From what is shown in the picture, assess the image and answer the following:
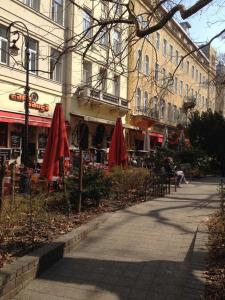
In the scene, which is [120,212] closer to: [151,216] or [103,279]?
[151,216]

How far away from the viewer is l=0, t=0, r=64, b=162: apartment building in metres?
21.3

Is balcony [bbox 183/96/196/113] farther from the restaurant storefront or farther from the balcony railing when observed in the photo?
the restaurant storefront

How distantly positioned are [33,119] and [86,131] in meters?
7.61

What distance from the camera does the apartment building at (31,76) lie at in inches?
840

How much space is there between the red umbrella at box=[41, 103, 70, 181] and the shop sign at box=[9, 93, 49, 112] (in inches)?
397

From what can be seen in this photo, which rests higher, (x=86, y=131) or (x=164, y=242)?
(x=86, y=131)

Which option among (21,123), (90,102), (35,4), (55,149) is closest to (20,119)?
(21,123)

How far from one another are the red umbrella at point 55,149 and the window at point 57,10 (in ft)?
46.8

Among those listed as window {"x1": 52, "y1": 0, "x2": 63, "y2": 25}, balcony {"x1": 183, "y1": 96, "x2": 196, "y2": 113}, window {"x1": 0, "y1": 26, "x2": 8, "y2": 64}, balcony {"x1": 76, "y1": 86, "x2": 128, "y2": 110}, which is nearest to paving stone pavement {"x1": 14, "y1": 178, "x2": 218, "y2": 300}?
window {"x1": 0, "y1": 26, "x2": 8, "y2": 64}

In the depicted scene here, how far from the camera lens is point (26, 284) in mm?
5320

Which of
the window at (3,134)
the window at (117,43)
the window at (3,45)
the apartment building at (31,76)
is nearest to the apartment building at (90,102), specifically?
the apartment building at (31,76)

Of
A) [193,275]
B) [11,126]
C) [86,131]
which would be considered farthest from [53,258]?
[86,131]

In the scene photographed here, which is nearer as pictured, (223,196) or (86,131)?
(223,196)

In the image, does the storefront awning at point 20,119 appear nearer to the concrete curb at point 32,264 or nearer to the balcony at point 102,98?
the balcony at point 102,98
